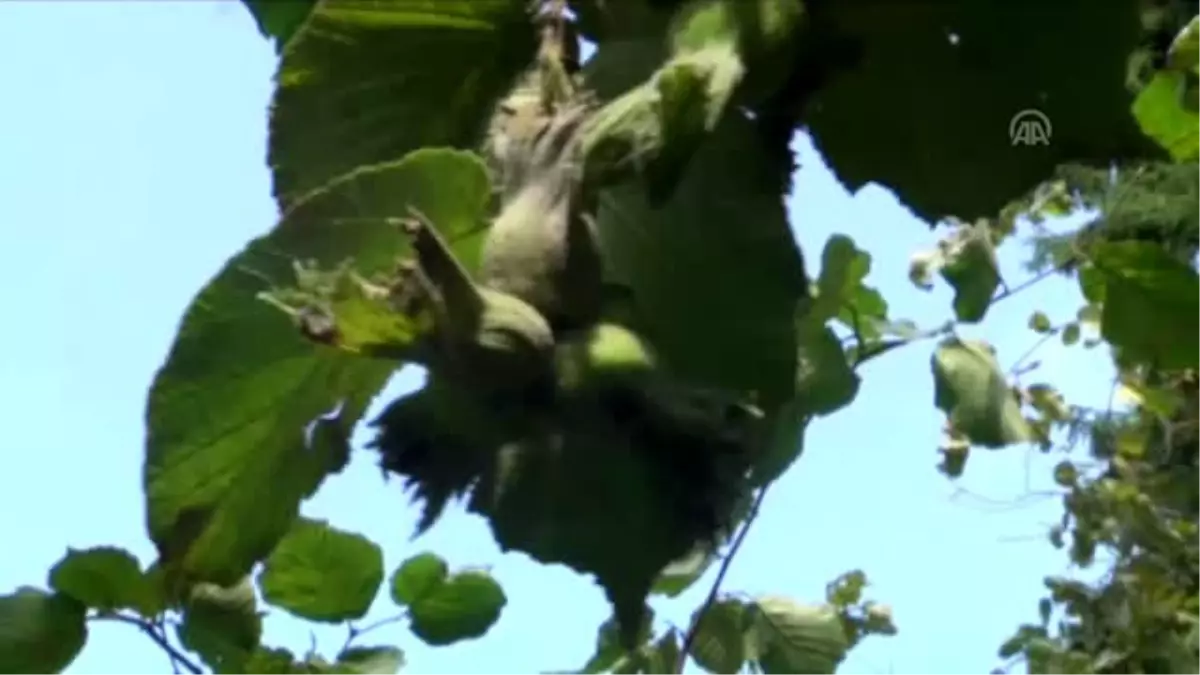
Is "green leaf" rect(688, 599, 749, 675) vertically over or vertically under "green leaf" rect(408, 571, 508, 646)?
over

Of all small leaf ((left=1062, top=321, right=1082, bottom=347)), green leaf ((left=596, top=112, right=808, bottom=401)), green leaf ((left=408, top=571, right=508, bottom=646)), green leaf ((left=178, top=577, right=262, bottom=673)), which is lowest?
green leaf ((left=596, top=112, right=808, bottom=401))

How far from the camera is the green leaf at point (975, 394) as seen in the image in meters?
1.01

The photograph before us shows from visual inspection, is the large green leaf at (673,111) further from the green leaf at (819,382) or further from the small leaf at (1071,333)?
the small leaf at (1071,333)

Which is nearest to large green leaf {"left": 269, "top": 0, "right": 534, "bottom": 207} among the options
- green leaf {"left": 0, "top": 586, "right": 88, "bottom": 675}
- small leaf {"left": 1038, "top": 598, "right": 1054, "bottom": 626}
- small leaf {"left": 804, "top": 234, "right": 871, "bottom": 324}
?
green leaf {"left": 0, "top": 586, "right": 88, "bottom": 675}

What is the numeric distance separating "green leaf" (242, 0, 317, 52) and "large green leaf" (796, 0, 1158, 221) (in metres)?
0.19

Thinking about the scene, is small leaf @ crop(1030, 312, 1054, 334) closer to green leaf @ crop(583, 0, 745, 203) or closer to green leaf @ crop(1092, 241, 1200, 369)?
green leaf @ crop(1092, 241, 1200, 369)

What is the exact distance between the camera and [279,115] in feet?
1.60

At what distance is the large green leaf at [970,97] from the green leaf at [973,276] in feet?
2.00

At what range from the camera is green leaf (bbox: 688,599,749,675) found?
1.11m

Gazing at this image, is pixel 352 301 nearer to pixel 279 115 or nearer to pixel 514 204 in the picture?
pixel 514 204

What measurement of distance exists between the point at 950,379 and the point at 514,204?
28.2 inches

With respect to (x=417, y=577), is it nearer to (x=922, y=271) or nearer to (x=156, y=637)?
(x=156, y=637)

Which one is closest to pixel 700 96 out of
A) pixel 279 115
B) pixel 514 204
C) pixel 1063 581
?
pixel 514 204

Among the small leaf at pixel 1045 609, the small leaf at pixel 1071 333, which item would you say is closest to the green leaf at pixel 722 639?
the small leaf at pixel 1071 333
